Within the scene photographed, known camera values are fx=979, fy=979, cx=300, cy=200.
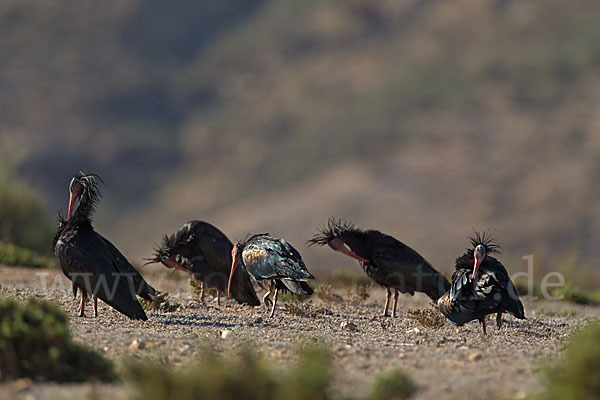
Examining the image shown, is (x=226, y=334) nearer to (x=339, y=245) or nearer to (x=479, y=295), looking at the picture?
(x=479, y=295)

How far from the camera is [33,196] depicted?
22312mm

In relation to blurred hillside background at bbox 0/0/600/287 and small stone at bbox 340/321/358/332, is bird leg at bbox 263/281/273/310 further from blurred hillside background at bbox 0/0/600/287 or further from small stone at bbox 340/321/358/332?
blurred hillside background at bbox 0/0/600/287

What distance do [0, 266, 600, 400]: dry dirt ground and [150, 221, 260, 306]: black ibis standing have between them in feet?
1.28

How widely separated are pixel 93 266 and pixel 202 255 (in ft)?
10.8

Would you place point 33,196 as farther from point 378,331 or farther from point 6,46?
point 6,46

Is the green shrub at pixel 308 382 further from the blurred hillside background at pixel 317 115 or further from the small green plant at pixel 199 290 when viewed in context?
the blurred hillside background at pixel 317 115

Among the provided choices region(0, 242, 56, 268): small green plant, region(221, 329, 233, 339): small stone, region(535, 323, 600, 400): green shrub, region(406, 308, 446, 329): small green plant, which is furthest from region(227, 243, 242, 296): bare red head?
region(535, 323, 600, 400): green shrub

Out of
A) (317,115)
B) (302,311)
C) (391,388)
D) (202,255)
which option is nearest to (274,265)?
(302,311)

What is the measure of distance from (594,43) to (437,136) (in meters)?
14.6

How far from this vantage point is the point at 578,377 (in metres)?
7.19

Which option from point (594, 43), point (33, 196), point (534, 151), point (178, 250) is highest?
point (594, 43)

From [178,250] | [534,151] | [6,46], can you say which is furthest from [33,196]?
[6,46]

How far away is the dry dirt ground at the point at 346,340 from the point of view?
310 inches

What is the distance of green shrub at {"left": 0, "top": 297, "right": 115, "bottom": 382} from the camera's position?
8.06m
